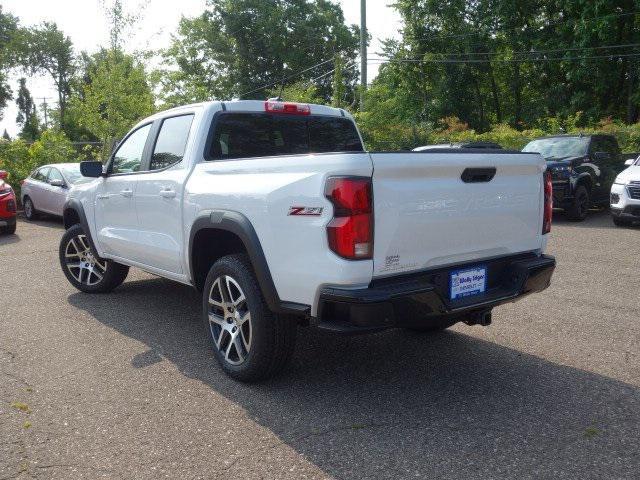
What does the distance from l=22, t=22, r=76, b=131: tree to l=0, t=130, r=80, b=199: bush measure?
61600 mm

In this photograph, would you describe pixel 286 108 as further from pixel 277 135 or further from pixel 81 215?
pixel 81 215

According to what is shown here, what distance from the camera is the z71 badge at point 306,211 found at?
3285 millimetres

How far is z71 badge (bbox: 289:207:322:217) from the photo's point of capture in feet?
10.8

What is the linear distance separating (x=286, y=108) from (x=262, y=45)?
4766 cm

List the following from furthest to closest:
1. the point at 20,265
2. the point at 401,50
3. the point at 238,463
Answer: the point at 401,50 → the point at 20,265 → the point at 238,463

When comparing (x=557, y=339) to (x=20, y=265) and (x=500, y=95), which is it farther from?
(x=500, y=95)

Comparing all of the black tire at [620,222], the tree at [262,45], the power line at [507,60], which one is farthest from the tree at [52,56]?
the black tire at [620,222]

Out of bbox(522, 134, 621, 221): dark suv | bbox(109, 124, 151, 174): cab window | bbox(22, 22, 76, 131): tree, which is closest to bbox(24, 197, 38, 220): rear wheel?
bbox(109, 124, 151, 174): cab window

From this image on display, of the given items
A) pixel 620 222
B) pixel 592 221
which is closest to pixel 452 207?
pixel 620 222

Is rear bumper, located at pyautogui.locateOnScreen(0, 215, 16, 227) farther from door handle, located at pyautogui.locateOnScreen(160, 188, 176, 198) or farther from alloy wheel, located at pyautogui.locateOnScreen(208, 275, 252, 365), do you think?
alloy wheel, located at pyautogui.locateOnScreen(208, 275, 252, 365)

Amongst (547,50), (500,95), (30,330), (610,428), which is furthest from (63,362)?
(500,95)

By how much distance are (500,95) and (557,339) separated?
4135 centimetres

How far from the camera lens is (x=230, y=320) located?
413 cm

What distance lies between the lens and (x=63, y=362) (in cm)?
451
